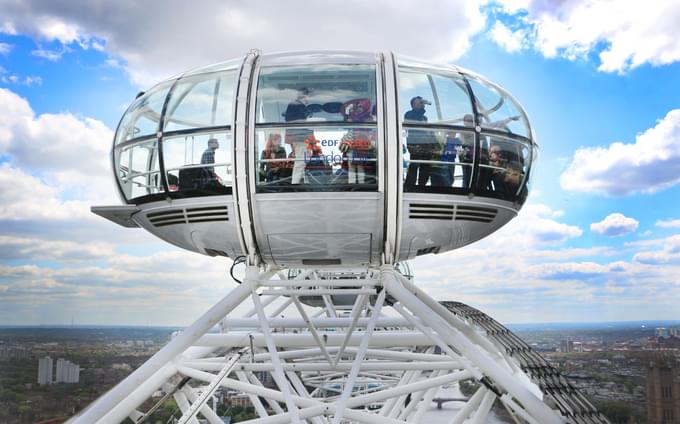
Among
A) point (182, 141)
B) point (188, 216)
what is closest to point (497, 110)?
point (182, 141)

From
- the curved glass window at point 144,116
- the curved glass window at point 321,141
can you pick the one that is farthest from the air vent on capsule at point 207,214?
the curved glass window at point 144,116

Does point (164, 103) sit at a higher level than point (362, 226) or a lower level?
higher

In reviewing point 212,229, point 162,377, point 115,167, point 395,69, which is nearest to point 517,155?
point 395,69

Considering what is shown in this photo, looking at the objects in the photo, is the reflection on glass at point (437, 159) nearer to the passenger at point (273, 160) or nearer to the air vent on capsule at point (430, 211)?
the air vent on capsule at point (430, 211)

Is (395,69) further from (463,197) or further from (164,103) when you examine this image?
(164,103)

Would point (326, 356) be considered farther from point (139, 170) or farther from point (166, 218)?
point (139, 170)

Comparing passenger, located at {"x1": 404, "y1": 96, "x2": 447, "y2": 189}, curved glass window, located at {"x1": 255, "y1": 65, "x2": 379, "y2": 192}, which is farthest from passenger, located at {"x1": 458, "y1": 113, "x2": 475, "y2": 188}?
curved glass window, located at {"x1": 255, "y1": 65, "x2": 379, "y2": 192}
